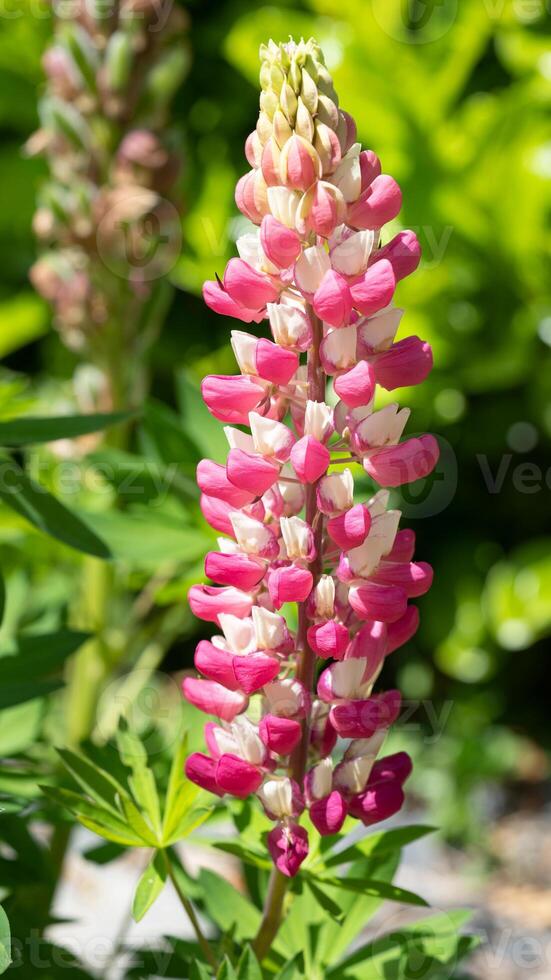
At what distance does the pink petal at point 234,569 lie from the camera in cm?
60

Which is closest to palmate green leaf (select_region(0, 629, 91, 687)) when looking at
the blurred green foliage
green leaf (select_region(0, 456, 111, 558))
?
green leaf (select_region(0, 456, 111, 558))

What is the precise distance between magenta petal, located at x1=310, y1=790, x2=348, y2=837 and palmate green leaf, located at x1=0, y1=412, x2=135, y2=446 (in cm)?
36

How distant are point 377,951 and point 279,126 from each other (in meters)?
0.61

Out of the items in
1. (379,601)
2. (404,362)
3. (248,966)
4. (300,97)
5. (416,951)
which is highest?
(300,97)

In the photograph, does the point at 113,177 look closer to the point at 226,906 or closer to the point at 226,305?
the point at 226,305

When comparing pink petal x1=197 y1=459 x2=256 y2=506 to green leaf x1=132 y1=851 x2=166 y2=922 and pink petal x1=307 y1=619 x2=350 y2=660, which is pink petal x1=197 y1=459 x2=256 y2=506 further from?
green leaf x1=132 y1=851 x2=166 y2=922

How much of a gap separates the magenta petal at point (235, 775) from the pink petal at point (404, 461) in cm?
19

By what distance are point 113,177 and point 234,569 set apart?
88 centimetres

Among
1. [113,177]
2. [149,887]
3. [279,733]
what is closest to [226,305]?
[279,733]

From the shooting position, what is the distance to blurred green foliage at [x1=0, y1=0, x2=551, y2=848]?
1999 millimetres

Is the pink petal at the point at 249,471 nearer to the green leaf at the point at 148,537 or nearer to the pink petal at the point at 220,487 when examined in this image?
the pink petal at the point at 220,487

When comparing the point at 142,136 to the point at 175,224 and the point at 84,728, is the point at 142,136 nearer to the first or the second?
the point at 175,224

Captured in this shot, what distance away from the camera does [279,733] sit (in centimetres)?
59

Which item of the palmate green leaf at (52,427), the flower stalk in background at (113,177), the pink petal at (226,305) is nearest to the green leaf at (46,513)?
the palmate green leaf at (52,427)
